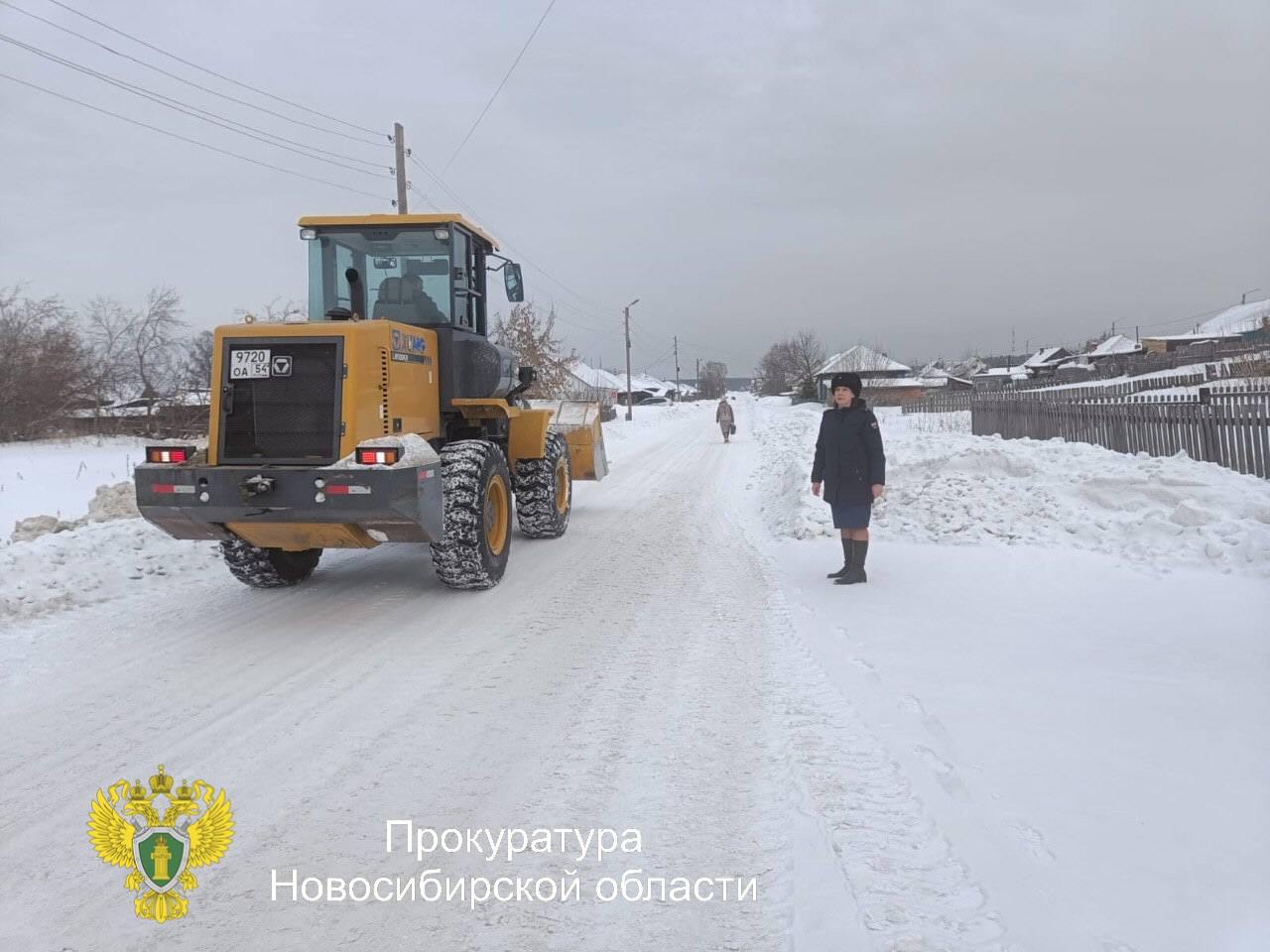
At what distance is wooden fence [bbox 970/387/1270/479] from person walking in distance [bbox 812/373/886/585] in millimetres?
6486

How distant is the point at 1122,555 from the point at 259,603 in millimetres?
7189

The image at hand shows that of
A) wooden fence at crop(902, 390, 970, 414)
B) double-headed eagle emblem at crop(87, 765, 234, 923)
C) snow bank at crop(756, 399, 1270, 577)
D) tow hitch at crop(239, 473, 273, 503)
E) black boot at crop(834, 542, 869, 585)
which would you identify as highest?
wooden fence at crop(902, 390, 970, 414)

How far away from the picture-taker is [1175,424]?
12.0m

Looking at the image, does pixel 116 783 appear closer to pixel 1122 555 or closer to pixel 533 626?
pixel 533 626

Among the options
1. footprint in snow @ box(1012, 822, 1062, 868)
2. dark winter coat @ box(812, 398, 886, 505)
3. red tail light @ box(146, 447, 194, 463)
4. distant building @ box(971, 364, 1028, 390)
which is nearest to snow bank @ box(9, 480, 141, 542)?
red tail light @ box(146, 447, 194, 463)

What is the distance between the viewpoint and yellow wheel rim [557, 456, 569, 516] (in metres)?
9.71

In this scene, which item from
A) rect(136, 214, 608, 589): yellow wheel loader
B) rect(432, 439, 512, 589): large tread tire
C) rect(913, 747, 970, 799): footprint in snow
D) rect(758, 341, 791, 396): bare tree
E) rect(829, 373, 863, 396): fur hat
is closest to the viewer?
rect(913, 747, 970, 799): footprint in snow

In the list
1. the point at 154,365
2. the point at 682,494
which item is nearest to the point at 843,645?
the point at 682,494

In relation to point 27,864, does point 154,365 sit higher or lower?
higher

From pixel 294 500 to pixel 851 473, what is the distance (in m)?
4.34

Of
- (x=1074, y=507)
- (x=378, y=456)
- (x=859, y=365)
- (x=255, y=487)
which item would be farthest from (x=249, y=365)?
(x=859, y=365)

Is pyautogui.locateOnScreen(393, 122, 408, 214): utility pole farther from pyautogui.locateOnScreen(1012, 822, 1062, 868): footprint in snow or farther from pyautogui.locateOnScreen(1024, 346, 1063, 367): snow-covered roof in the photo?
pyautogui.locateOnScreen(1024, 346, 1063, 367): snow-covered roof

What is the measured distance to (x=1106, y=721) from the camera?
3887mm

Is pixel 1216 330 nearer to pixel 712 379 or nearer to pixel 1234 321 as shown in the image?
pixel 1234 321
